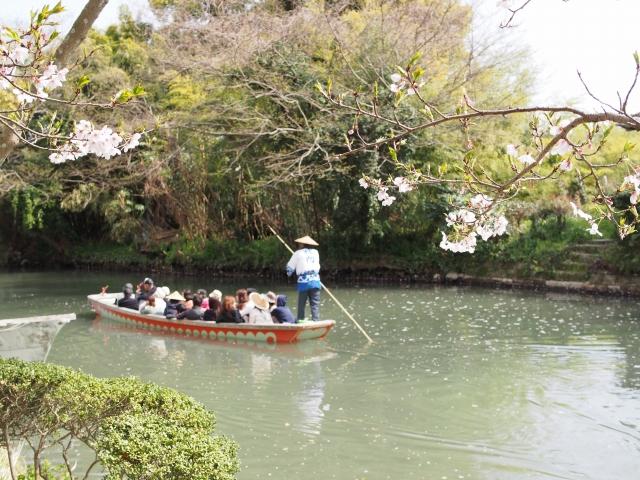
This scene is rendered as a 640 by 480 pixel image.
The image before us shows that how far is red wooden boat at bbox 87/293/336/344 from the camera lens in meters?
13.0

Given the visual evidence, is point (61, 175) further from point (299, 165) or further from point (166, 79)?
point (299, 165)

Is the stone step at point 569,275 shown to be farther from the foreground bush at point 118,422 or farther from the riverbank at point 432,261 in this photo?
the foreground bush at point 118,422

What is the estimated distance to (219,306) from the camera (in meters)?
14.2

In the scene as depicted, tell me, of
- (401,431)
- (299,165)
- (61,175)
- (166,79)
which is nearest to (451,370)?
(401,431)

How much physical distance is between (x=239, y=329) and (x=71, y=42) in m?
8.98

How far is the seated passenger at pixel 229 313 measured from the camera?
13523mm

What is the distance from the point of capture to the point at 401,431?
808 centimetres

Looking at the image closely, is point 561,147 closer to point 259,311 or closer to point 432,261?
point 259,311

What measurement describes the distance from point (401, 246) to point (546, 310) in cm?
721

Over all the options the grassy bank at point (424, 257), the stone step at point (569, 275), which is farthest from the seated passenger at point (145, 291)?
the stone step at point (569, 275)

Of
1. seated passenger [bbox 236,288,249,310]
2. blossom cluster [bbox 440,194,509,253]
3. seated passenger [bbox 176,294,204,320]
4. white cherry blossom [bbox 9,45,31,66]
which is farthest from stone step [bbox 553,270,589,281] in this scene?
white cherry blossom [bbox 9,45,31,66]

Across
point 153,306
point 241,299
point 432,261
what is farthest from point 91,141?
point 432,261

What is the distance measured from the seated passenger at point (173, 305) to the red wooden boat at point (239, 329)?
0.15m

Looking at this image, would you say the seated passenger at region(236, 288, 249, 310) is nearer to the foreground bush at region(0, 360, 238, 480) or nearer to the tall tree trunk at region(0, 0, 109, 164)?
A: the foreground bush at region(0, 360, 238, 480)
